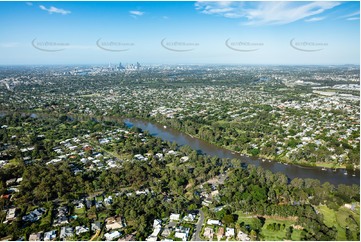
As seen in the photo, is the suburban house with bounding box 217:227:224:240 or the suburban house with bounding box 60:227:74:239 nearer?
the suburban house with bounding box 217:227:224:240

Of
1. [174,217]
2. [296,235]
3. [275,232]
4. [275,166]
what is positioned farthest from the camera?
[275,166]

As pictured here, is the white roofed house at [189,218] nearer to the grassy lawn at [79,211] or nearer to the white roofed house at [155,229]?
the white roofed house at [155,229]

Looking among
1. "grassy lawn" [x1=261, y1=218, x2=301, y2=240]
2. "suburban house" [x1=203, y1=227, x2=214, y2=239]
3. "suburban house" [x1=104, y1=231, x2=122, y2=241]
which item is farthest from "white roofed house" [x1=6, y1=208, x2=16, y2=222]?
"grassy lawn" [x1=261, y1=218, x2=301, y2=240]

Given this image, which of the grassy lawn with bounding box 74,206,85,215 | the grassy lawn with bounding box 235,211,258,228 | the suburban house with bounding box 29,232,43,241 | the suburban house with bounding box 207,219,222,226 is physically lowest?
the suburban house with bounding box 29,232,43,241

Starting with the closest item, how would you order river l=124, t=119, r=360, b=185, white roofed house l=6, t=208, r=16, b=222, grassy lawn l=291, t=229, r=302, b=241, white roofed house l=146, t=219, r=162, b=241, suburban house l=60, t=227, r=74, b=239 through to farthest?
grassy lawn l=291, t=229, r=302, b=241 < white roofed house l=146, t=219, r=162, b=241 < suburban house l=60, t=227, r=74, b=239 < white roofed house l=6, t=208, r=16, b=222 < river l=124, t=119, r=360, b=185

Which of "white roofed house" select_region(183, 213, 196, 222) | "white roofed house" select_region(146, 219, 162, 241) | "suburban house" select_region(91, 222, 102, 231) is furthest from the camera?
"white roofed house" select_region(183, 213, 196, 222)

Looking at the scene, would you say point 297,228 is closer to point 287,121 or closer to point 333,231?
point 333,231

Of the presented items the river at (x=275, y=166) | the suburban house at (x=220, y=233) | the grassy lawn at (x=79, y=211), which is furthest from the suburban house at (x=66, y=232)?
the river at (x=275, y=166)

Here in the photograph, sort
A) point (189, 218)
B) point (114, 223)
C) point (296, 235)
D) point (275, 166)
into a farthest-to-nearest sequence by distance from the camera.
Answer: point (275, 166), point (189, 218), point (114, 223), point (296, 235)

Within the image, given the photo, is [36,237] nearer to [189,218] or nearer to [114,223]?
[114,223]

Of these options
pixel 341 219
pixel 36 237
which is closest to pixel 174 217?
pixel 36 237

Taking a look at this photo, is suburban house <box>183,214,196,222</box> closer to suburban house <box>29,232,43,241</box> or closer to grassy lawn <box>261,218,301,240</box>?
grassy lawn <box>261,218,301,240</box>
